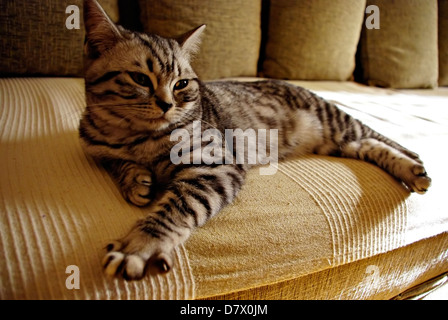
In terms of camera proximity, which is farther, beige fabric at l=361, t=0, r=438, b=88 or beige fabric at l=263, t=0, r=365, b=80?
beige fabric at l=361, t=0, r=438, b=88

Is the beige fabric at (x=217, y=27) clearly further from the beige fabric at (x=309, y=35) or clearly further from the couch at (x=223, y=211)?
the beige fabric at (x=309, y=35)

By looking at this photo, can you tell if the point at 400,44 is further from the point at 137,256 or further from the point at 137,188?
the point at 137,256

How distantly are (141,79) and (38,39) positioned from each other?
0.78 meters

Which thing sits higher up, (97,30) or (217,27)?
(217,27)

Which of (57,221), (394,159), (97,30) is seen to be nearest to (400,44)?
(394,159)

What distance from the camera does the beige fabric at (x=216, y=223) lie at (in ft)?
1.63

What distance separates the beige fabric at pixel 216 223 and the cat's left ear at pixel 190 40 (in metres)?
0.41

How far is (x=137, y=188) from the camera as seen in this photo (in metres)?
0.69

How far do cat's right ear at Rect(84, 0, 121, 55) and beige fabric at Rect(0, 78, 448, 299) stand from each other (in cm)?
28

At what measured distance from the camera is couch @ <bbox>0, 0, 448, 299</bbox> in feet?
1.70

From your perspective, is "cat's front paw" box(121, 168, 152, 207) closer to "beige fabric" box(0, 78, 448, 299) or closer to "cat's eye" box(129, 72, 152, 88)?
"beige fabric" box(0, 78, 448, 299)

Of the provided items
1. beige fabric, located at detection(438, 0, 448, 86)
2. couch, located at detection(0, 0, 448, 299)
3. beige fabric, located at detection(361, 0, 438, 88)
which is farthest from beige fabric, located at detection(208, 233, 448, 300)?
beige fabric, located at detection(438, 0, 448, 86)

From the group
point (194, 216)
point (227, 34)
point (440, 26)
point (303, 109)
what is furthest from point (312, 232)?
point (440, 26)

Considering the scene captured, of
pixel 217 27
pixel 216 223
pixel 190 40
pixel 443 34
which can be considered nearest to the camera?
pixel 216 223
